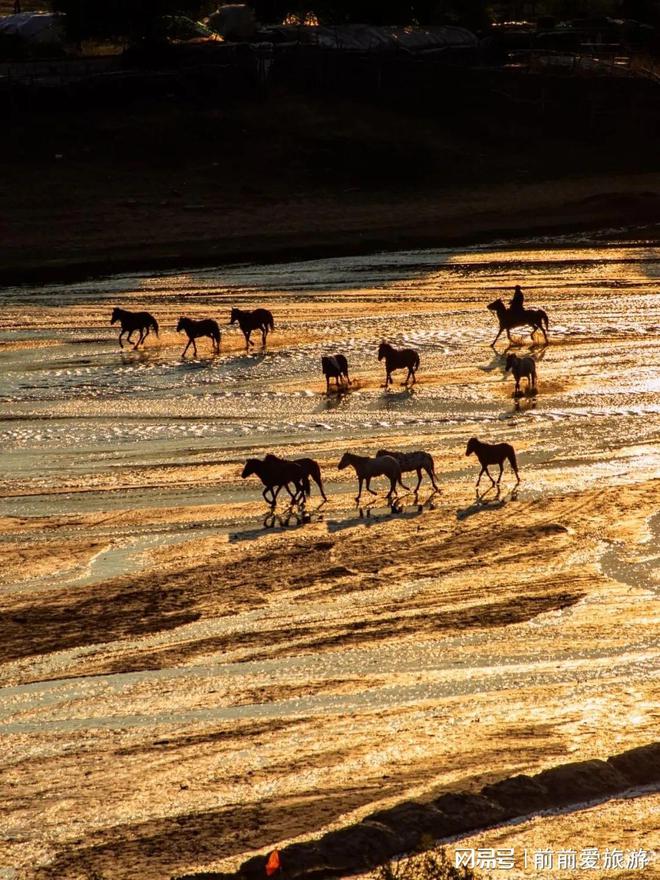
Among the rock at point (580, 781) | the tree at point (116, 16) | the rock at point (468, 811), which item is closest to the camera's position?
the rock at point (468, 811)

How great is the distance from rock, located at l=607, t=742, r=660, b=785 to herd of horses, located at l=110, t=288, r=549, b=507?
7790mm

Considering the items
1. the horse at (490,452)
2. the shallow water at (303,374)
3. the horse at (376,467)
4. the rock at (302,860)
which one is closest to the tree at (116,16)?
the shallow water at (303,374)

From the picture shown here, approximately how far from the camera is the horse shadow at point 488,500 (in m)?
20.3

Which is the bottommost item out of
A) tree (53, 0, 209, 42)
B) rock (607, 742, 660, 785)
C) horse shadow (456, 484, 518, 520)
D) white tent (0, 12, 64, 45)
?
rock (607, 742, 660, 785)

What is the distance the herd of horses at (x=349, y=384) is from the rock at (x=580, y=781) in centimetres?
807

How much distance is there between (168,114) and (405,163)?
8642mm

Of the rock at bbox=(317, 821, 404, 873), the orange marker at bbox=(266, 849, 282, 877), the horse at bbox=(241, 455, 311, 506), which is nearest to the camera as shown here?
the orange marker at bbox=(266, 849, 282, 877)

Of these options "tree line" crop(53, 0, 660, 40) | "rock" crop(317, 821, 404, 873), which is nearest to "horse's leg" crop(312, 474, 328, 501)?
"rock" crop(317, 821, 404, 873)

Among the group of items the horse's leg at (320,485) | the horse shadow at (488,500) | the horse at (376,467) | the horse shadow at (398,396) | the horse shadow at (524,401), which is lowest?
the horse shadow at (488,500)

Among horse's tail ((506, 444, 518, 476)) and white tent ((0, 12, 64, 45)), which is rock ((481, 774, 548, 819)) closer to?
horse's tail ((506, 444, 518, 476))

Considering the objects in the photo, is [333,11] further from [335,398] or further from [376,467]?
[376,467]

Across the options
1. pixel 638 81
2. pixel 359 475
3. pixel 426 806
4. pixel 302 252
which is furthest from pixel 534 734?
pixel 638 81

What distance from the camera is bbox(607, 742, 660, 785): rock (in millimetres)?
12719

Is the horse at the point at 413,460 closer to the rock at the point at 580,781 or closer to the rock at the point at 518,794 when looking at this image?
the rock at the point at 580,781
